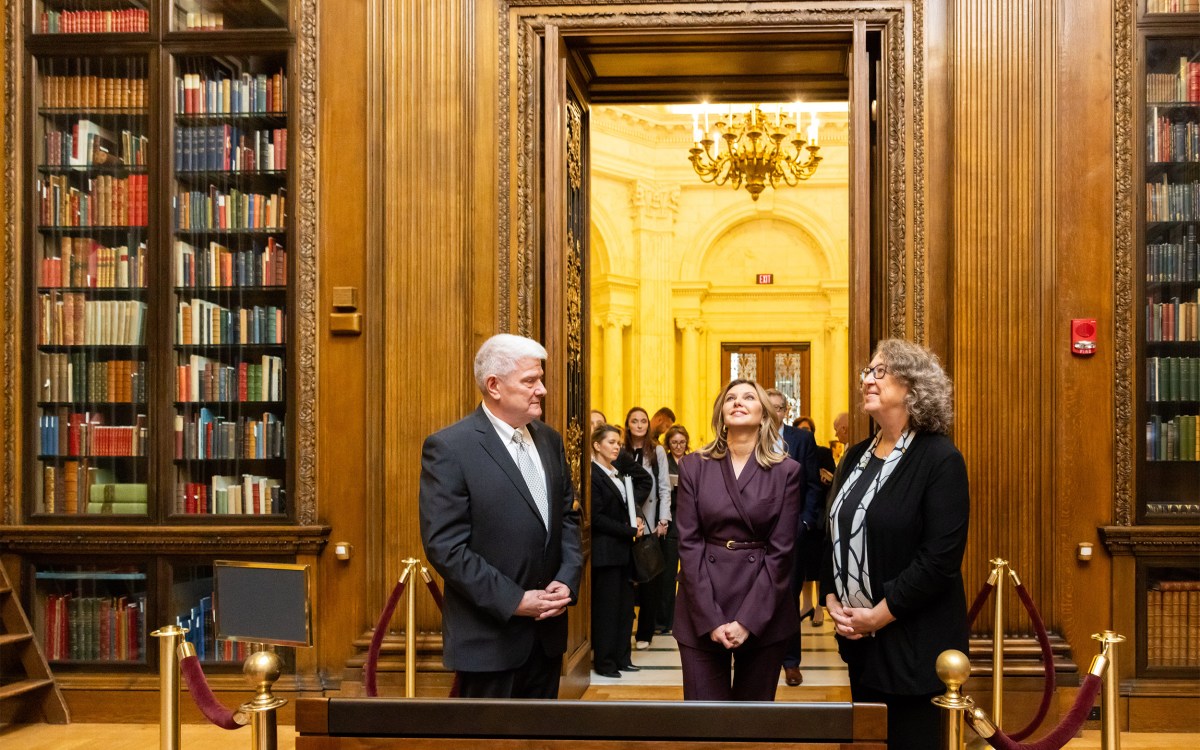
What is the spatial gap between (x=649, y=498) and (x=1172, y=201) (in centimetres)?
366

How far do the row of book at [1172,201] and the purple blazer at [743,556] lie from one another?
2.79 meters

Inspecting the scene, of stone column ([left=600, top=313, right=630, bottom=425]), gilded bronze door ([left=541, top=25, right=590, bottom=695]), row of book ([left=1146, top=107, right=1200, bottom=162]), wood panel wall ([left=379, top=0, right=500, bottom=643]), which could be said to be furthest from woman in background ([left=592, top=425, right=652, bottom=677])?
stone column ([left=600, top=313, right=630, bottom=425])

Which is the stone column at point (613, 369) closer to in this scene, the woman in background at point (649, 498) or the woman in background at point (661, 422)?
the woman in background at point (661, 422)

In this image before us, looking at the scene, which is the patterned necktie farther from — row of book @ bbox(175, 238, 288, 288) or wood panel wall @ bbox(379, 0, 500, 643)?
row of book @ bbox(175, 238, 288, 288)

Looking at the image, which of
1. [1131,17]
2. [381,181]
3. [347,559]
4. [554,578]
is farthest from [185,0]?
[1131,17]

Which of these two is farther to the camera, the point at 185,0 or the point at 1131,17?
the point at 185,0

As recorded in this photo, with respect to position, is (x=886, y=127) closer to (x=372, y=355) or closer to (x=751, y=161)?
(x=372, y=355)

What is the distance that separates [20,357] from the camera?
18.5 feet

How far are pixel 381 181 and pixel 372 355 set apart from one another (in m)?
0.89

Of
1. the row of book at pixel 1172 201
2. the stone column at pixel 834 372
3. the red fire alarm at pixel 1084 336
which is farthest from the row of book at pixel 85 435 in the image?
the stone column at pixel 834 372

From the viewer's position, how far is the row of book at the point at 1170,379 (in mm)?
5250

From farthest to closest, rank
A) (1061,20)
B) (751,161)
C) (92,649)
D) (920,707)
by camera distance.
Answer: (751,161)
(92,649)
(1061,20)
(920,707)

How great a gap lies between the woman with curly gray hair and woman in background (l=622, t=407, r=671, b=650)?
153 inches

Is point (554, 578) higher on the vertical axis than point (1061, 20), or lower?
lower
